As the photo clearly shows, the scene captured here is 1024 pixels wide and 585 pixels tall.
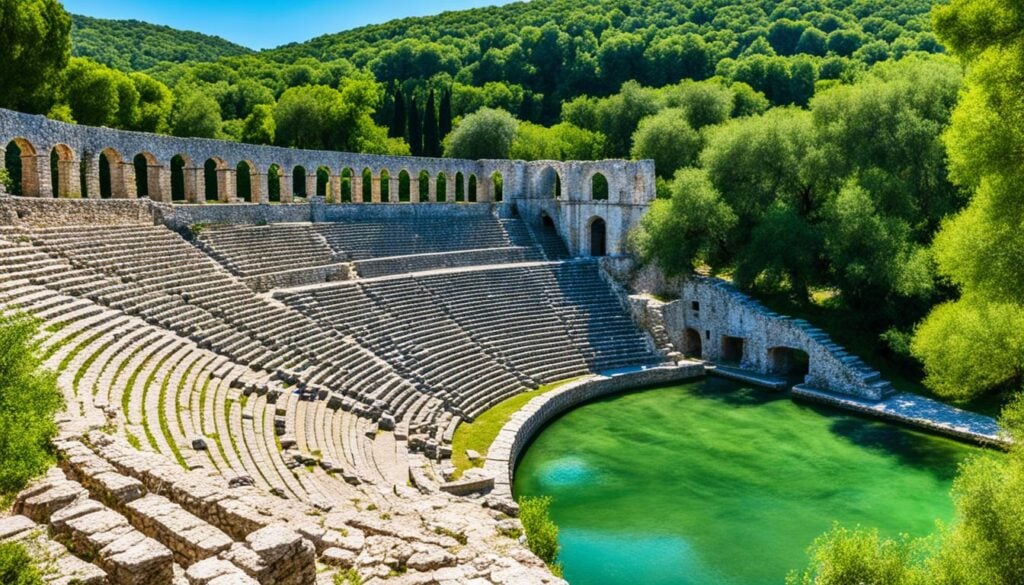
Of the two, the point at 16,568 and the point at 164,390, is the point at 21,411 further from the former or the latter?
the point at 164,390

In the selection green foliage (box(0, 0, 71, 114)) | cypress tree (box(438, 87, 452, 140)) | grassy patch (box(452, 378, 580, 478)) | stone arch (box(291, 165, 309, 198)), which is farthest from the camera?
cypress tree (box(438, 87, 452, 140))

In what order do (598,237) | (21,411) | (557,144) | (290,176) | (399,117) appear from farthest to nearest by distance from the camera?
(399,117)
(557,144)
(598,237)
(290,176)
(21,411)

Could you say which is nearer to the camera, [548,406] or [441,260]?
[548,406]

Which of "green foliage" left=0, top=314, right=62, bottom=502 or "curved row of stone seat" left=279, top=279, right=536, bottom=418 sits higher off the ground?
"green foliage" left=0, top=314, right=62, bottom=502

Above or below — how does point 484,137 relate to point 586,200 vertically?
above

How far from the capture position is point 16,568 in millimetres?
5977

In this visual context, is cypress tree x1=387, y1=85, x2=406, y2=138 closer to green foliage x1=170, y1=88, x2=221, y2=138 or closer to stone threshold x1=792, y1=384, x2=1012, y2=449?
green foliage x1=170, y1=88, x2=221, y2=138

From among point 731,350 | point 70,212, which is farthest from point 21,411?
point 731,350

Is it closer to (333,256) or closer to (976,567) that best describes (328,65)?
(333,256)

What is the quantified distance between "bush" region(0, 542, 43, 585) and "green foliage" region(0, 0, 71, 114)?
27.2 meters

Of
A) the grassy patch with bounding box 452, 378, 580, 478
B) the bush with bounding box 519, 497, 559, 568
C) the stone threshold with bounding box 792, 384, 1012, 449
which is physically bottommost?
the stone threshold with bounding box 792, 384, 1012, 449

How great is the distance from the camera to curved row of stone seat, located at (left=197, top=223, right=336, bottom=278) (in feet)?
78.4

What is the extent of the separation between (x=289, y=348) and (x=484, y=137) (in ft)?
92.5

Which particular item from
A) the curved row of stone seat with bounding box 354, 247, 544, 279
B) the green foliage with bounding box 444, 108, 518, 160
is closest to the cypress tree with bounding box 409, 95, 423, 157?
the green foliage with bounding box 444, 108, 518, 160
